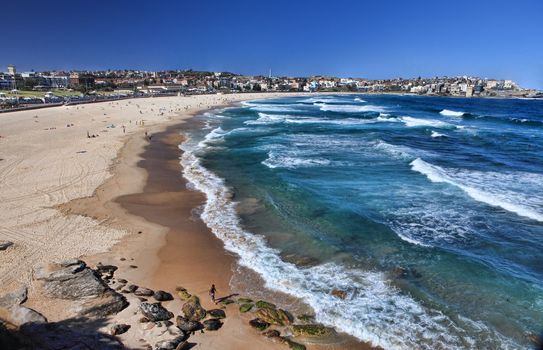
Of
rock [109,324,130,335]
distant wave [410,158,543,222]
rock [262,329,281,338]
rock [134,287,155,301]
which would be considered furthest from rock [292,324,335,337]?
distant wave [410,158,543,222]

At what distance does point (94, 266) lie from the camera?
13.4 m

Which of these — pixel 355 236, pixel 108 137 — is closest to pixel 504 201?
pixel 355 236

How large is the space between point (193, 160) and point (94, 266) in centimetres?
1835

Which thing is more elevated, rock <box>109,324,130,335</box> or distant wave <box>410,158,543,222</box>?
distant wave <box>410,158,543,222</box>

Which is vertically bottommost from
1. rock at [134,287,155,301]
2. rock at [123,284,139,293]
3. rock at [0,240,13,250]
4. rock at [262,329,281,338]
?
rock at [262,329,281,338]

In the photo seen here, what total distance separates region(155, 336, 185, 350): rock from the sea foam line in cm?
379

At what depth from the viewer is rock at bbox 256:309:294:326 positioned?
10.9m

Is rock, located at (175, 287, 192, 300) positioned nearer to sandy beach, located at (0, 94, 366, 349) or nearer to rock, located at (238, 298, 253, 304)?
sandy beach, located at (0, 94, 366, 349)

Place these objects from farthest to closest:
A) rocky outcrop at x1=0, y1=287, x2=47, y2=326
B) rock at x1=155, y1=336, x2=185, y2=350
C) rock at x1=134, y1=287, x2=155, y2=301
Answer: rock at x1=134, y1=287, x2=155, y2=301, rocky outcrop at x1=0, y1=287, x2=47, y2=326, rock at x1=155, y1=336, x2=185, y2=350

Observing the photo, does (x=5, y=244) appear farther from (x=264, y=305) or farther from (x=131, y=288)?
(x=264, y=305)

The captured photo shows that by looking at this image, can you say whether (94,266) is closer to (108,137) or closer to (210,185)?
(210,185)

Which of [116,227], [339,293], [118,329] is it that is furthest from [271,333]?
[116,227]

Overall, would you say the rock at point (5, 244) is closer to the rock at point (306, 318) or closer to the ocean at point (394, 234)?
the ocean at point (394, 234)

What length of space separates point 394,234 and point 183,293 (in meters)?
9.34
